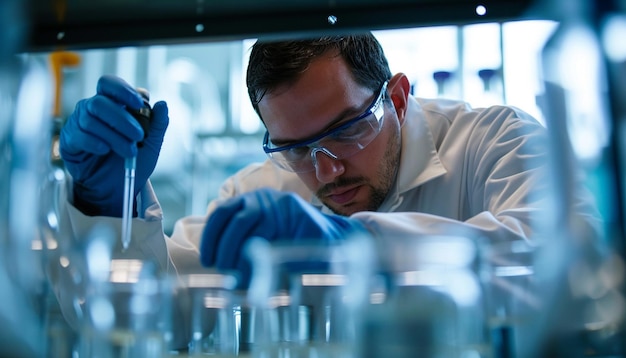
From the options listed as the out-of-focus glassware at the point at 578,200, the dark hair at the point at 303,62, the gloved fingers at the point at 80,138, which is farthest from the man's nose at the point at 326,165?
the out-of-focus glassware at the point at 578,200

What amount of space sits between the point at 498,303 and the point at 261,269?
30cm

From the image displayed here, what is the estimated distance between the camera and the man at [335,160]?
2.94ft

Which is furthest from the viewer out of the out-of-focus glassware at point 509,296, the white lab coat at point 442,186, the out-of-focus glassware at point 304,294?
the white lab coat at point 442,186

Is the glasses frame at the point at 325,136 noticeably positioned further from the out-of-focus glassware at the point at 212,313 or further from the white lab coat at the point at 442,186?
the out-of-focus glassware at the point at 212,313

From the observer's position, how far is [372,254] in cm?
76

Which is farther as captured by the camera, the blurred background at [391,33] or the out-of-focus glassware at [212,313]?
the out-of-focus glassware at [212,313]

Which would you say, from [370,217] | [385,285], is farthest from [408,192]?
[385,285]

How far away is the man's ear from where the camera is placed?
1.66 m

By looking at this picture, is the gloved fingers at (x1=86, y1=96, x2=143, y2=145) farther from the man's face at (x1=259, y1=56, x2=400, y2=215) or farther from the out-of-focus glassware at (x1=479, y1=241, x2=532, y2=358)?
the out-of-focus glassware at (x1=479, y1=241, x2=532, y2=358)

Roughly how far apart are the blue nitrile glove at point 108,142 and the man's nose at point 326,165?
379 millimetres

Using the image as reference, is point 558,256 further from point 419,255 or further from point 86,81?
point 86,81

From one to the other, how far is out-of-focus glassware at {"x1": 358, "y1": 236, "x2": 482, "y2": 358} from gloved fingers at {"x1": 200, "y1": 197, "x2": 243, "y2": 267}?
0.65 feet

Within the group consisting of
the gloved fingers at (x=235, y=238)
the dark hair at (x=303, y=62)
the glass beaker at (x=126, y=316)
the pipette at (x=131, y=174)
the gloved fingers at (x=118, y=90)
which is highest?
the dark hair at (x=303, y=62)

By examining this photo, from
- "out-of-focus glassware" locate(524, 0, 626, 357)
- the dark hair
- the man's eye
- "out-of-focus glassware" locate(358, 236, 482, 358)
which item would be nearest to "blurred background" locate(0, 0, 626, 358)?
"out-of-focus glassware" locate(524, 0, 626, 357)
